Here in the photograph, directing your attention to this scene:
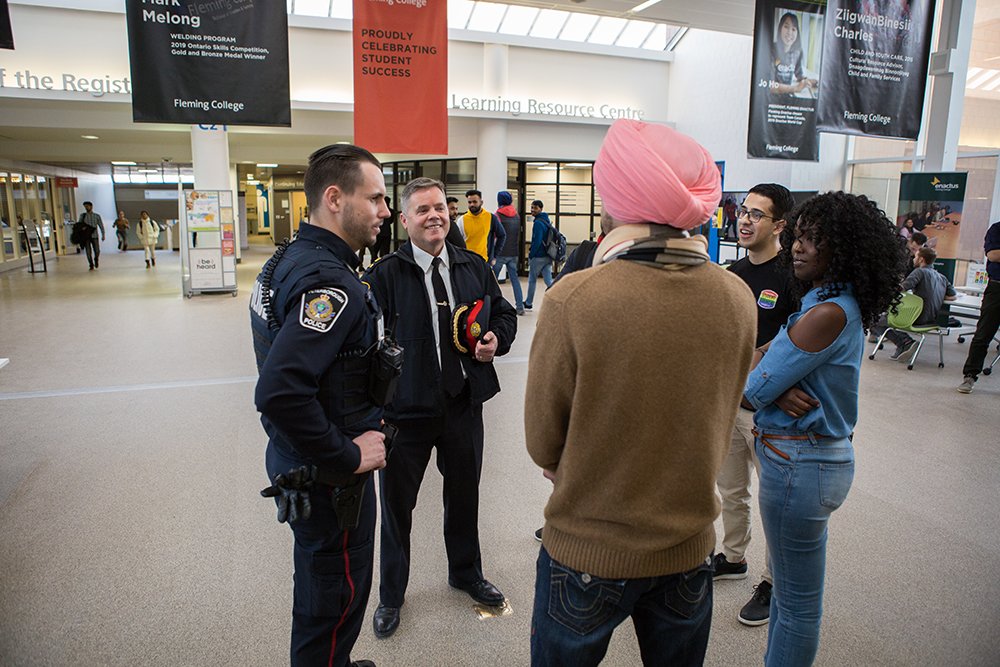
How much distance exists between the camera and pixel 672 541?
51.8 inches

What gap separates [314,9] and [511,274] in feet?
24.6

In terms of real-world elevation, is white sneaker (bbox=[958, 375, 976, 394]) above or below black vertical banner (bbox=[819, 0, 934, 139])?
below

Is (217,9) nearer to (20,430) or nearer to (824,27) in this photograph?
(20,430)

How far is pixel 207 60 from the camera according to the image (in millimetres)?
4910

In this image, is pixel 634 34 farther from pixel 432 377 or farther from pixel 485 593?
pixel 485 593

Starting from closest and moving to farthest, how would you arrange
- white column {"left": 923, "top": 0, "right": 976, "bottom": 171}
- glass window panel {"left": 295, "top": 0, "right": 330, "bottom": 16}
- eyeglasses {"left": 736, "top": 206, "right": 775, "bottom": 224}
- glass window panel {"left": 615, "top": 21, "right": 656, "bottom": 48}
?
1. eyeglasses {"left": 736, "top": 206, "right": 775, "bottom": 224}
2. white column {"left": 923, "top": 0, "right": 976, "bottom": 171}
3. glass window panel {"left": 295, "top": 0, "right": 330, "bottom": 16}
4. glass window panel {"left": 615, "top": 21, "right": 656, "bottom": 48}

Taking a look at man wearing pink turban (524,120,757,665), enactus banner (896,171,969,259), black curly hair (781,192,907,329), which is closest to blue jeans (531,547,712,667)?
man wearing pink turban (524,120,757,665)

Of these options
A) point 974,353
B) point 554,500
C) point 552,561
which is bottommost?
point 974,353

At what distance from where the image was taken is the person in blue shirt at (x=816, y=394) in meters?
1.81

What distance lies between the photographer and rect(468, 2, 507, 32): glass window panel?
44.5 feet

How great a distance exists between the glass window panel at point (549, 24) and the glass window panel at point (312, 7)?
4.28 meters

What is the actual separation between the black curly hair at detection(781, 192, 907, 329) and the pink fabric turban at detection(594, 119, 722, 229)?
70 cm

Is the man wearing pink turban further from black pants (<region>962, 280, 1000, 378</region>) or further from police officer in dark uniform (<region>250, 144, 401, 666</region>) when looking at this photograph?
black pants (<region>962, 280, 1000, 378</region>)

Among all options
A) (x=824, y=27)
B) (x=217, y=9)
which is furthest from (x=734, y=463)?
(x=824, y=27)
